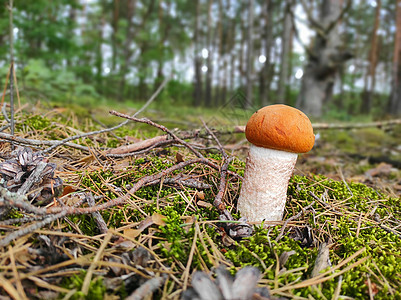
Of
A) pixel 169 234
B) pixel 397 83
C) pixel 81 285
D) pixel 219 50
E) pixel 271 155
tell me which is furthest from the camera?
pixel 219 50

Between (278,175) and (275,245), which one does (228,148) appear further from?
(275,245)

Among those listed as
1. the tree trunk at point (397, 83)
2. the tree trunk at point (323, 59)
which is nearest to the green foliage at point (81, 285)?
the tree trunk at point (323, 59)

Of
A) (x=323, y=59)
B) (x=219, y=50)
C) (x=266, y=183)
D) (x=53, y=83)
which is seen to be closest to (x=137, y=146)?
(x=266, y=183)

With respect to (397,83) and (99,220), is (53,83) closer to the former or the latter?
(99,220)

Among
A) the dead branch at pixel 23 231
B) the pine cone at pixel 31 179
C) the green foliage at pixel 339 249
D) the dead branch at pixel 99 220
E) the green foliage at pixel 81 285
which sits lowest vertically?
the green foliage at pixel 339 249

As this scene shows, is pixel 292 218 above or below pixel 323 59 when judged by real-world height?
below

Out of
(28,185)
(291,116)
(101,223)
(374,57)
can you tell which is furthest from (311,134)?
(374,57)

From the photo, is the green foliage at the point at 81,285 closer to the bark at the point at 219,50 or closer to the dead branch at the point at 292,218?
the dead branch at the point at 292,218
